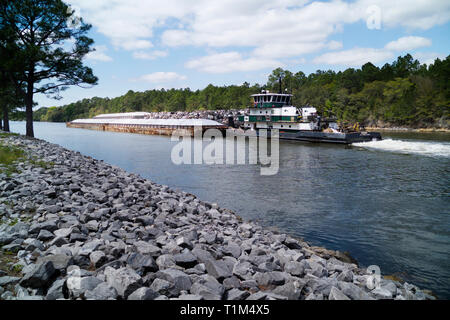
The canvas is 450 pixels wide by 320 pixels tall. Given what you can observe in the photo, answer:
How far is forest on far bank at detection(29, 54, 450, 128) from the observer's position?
8012 centimetres

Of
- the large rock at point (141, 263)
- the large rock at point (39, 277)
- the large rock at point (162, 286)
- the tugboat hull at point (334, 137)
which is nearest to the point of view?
the large rock at point (39, 277)

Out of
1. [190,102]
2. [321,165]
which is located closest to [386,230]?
[321,165]

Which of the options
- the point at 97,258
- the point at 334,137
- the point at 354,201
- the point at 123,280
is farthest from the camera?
the point at 334,137

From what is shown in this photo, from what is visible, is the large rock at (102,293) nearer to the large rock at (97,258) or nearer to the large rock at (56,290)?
the large rock at (56,290)

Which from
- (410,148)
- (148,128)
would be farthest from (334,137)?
(148,128)

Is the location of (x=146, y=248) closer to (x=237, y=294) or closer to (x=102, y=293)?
(x=102, y=293)

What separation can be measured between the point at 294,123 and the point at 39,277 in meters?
51.0

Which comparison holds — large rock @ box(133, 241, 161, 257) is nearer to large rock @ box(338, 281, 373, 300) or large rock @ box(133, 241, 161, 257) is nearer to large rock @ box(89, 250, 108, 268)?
Answer: large rock @ box(89, 250, 108, 268)

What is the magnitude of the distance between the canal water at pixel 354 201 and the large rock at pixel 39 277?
776cm

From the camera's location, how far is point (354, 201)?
48.6 feet

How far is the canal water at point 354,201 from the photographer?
8820 millimetres

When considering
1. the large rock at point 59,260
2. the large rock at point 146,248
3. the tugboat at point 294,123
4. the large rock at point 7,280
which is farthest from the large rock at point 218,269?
the tugboat at point 294,123

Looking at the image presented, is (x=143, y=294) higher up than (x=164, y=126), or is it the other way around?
(x=164, y=126)

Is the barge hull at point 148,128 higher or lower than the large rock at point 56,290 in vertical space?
higher
